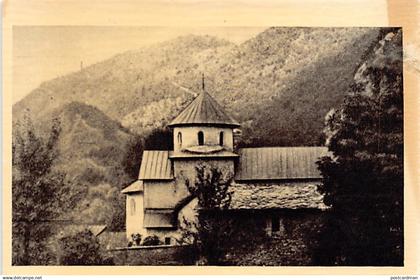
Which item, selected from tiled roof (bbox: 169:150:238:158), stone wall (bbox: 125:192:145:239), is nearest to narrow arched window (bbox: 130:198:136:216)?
stone wall (bbox: 125:192:145:239)

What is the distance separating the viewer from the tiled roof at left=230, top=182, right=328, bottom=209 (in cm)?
453

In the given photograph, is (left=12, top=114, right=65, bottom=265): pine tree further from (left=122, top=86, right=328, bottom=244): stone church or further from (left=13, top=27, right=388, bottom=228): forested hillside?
(left=122, top=86, right=328, bottom=244): stone church

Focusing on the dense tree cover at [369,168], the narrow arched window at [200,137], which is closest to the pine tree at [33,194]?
the narrow arched window at [200,137]

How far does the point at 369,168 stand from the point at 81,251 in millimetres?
2167

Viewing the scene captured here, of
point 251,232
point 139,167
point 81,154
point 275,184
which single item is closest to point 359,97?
point 275,184

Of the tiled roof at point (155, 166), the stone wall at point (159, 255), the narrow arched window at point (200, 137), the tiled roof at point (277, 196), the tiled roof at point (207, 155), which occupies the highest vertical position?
the narrow arched window at point (200, 137)

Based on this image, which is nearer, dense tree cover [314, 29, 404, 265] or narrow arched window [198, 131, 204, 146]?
dense tree cover [314, 29, 404, 265]

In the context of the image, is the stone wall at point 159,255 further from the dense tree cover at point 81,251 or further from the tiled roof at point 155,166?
the tiled roof at point 155,166

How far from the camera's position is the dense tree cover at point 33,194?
453 centimetres

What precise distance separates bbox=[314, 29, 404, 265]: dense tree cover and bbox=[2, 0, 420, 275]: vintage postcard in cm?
1

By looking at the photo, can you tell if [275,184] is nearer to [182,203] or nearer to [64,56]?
[182,203]

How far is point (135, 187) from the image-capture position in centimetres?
455

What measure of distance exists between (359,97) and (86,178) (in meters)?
2.06

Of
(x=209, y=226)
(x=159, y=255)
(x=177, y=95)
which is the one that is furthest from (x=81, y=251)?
(x=177, y=95)
